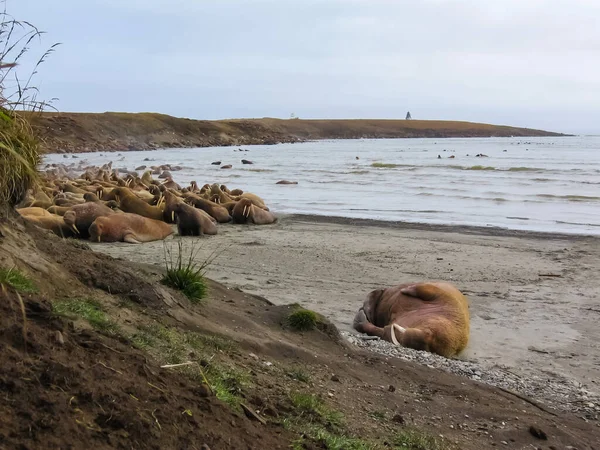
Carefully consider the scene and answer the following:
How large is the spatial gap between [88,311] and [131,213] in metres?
11.1

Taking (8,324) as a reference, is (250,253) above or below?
below

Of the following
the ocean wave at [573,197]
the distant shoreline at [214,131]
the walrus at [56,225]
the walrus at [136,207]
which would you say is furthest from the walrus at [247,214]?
the distant shoreline at [214,131]

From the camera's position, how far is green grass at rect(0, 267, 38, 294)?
4.87 m

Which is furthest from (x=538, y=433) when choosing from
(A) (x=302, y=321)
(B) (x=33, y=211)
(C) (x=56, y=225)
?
(B) (x=33, y=211)

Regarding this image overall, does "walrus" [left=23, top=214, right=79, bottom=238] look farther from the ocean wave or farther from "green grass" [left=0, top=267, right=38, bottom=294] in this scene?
the ocean wave

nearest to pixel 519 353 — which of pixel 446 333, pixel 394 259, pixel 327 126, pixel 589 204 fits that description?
pixel 446 333

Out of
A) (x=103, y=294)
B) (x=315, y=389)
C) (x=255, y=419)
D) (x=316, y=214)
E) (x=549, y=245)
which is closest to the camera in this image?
(x=255, y=419)

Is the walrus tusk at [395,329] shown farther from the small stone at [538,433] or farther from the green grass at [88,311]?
the green grass at [88,311]

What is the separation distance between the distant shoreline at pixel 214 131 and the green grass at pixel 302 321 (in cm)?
4277

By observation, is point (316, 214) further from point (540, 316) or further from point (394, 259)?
point (540, 316)

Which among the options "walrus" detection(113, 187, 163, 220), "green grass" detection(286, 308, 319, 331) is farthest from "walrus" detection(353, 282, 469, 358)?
"walrus" detection(113, 187, 163, 220)

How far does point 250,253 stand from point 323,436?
374 inches

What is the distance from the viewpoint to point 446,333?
28.2ft

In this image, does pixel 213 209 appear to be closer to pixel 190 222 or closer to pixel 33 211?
pixel 190 222
